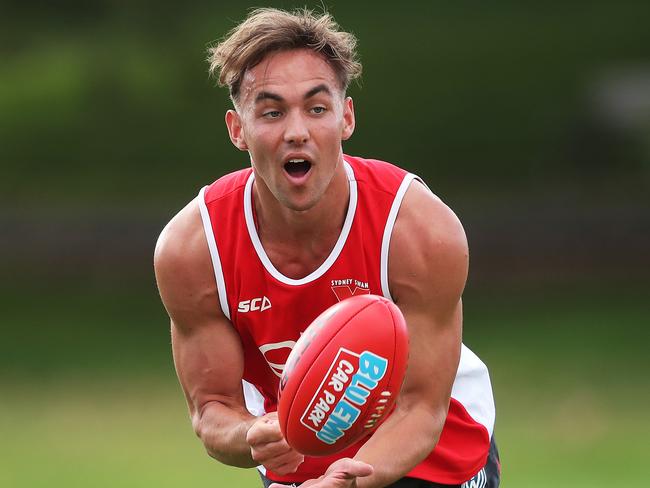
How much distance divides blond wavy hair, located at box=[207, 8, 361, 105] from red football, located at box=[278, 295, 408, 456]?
3.08 ft

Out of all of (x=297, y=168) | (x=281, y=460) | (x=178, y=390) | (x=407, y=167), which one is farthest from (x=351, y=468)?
(x=407, y=167)

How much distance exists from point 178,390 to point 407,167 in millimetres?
6400

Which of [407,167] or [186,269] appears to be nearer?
[186,269]

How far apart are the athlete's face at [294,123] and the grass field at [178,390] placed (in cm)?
640

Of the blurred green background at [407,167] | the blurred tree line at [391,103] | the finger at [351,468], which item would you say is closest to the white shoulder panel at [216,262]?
the finger at [351,468]

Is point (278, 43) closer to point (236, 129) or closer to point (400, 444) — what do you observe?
point (236, 129)

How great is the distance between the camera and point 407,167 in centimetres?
1964

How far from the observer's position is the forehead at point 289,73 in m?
4.57

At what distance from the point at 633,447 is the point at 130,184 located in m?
10.1

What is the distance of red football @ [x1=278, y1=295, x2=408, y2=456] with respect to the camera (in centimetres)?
416

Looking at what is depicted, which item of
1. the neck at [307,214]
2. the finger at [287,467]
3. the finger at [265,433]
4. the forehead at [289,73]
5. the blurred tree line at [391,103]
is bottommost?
the finger at [287,467]

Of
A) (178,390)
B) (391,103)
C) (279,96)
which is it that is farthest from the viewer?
(391,103)

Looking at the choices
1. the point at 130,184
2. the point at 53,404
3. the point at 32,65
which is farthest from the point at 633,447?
the point at 32,65

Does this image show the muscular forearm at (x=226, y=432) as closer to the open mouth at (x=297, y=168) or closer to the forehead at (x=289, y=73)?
the open mouth at (x=297, y=168)
